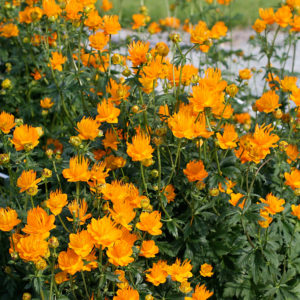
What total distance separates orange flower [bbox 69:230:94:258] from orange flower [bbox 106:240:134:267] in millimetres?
71

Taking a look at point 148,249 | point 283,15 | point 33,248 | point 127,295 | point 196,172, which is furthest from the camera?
point 283,15

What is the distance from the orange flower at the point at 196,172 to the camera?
1.74 m

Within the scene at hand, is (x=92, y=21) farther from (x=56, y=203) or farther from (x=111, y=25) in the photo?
(x=56, y=203)

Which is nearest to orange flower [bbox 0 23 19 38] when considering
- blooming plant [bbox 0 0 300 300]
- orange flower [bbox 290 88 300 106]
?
blooming plant [bbox 0 0 300 300]

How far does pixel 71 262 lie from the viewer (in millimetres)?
1392

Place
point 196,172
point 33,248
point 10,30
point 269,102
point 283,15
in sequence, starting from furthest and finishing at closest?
point 10,30 < point 283,15 < point 269,102 < point 196,172 < point 33,248

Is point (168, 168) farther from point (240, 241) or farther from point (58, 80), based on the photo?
point (58, 80)

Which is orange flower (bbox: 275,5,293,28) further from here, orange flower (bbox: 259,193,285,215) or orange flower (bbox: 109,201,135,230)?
orange flower (bbox: 109,201,135,230)

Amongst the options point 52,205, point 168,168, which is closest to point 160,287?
point 168,168

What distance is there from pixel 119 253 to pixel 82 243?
0.42 feet

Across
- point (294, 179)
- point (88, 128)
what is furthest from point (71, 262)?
point (294, 179)

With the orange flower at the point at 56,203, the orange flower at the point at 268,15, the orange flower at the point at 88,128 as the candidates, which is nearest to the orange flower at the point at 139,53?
the orange flower at the point at 88,128

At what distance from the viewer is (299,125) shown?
205cm

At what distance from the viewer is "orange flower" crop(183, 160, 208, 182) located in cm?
174
